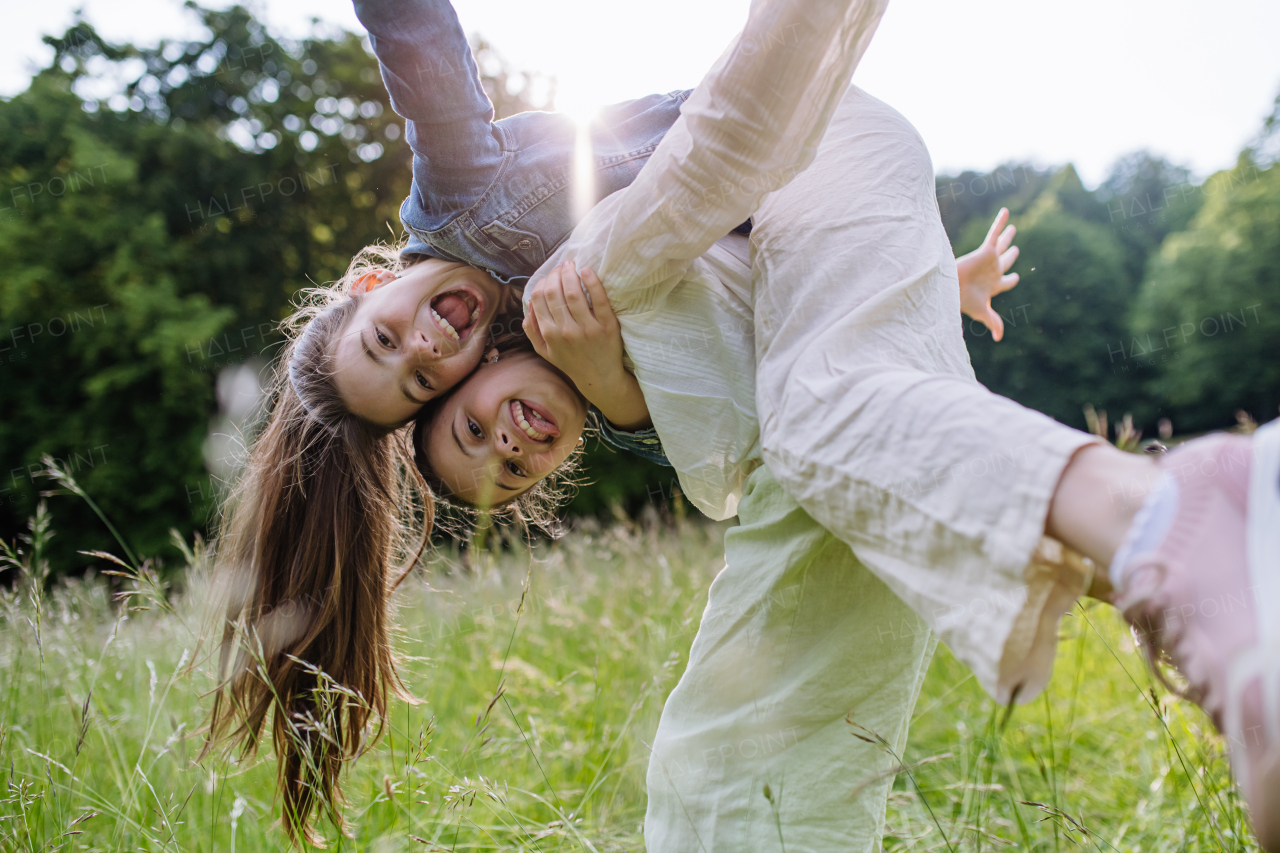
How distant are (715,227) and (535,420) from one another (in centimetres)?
64

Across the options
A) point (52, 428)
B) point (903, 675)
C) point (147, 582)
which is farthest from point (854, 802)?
point (52, 428)

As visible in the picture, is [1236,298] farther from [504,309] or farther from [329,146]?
[504,309]

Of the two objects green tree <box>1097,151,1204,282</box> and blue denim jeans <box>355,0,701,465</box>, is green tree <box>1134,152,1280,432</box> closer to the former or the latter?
green tree <box>1097,151,1204,282</box>

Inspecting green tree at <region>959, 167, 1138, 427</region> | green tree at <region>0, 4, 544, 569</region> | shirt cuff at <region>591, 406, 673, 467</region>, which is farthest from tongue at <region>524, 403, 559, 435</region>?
green tree at <region>959, 167, 1138, 427</region>

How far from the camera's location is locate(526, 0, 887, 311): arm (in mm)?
1016

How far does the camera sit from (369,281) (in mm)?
→ 1979

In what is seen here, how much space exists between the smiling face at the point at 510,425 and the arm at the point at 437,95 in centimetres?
37

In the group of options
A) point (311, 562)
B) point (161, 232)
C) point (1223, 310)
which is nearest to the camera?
point (311, 562)

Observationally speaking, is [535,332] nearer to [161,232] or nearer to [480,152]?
[480,152]

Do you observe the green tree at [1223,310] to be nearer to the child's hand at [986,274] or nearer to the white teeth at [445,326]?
the child's hand at [986,274]

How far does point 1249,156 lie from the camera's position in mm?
16859

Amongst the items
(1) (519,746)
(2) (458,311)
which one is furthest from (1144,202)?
(2) (458,311)

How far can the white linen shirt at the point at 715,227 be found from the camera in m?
1.03

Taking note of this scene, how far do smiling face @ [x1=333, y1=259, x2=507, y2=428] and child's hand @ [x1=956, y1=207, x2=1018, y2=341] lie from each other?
4.01ft
